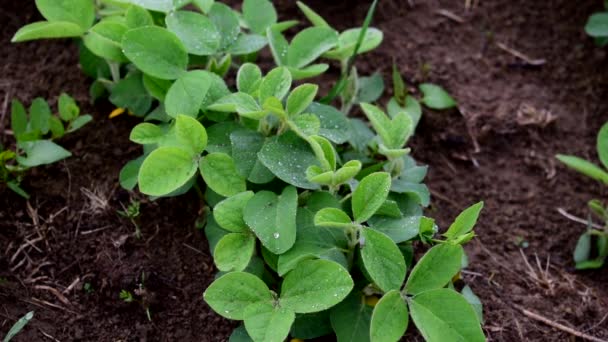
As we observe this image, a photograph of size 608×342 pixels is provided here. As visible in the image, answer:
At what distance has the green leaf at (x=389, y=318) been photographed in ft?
4.48

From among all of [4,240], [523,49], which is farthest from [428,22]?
[4,240]

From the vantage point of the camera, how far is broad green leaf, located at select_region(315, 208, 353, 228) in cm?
141

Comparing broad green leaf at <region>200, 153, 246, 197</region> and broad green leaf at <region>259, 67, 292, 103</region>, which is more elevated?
broad green leaf at <region>259, 67, 292, 103</region>

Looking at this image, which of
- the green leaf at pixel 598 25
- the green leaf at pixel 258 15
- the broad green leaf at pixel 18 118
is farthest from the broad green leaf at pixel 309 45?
the green leaf at pixel 598 25

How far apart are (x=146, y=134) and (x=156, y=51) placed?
0.19m

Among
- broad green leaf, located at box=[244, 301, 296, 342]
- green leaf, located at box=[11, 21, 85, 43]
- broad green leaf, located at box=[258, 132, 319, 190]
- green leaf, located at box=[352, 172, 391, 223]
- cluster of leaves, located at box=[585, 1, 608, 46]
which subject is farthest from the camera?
cluster of leaves, located at box=[585, 1, 608, 46]

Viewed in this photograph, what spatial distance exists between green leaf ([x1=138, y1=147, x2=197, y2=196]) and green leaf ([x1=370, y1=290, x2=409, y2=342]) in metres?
0.48

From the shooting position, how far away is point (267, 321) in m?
1.39

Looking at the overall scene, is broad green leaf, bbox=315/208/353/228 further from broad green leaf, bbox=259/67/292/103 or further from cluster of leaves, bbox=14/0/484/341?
broad green leaf, bbox=259/67/292/103

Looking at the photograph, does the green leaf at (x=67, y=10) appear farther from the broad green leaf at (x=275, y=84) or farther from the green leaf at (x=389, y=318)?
the green leaf at (x=389, y=318)

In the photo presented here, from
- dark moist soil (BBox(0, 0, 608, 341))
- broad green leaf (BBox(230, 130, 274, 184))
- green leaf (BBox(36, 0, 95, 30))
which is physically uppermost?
green leaf (BBox(36, 0, 95, 30))

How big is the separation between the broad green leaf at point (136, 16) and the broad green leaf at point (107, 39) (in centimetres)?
2

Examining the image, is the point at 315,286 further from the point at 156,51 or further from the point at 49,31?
the point at 49,31

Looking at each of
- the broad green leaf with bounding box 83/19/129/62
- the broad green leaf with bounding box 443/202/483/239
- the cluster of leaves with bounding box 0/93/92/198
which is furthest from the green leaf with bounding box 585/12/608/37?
the cluster of leaves with bounding box 0/93/92/198
